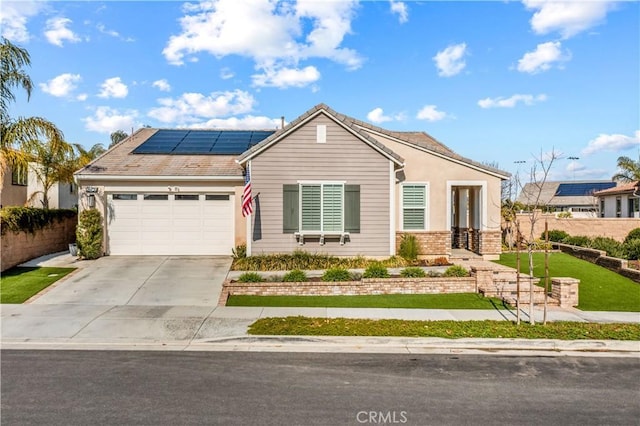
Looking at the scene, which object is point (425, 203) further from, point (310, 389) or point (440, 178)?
point (310, 389)

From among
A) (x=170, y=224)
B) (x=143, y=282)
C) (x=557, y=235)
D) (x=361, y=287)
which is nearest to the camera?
(x=361, y=287)

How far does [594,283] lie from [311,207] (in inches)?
348

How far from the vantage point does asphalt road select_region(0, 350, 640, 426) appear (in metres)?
4.97

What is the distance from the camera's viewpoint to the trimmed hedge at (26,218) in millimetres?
13336

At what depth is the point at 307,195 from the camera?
547 inches

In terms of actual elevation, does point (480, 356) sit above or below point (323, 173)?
below

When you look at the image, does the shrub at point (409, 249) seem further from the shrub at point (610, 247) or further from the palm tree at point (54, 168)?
the palm tree at point (54, 168)

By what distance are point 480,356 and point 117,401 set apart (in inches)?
221

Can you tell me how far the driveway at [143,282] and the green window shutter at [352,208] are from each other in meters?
4.22

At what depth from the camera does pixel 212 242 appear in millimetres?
15352

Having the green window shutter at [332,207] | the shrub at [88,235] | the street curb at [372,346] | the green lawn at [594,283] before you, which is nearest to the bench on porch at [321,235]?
the green window shutter at [332,207]

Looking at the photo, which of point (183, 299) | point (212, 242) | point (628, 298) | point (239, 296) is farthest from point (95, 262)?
point (628, 298)

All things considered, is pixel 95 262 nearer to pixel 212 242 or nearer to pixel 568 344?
pixel 212 242

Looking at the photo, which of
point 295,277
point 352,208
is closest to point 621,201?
point 352,208
